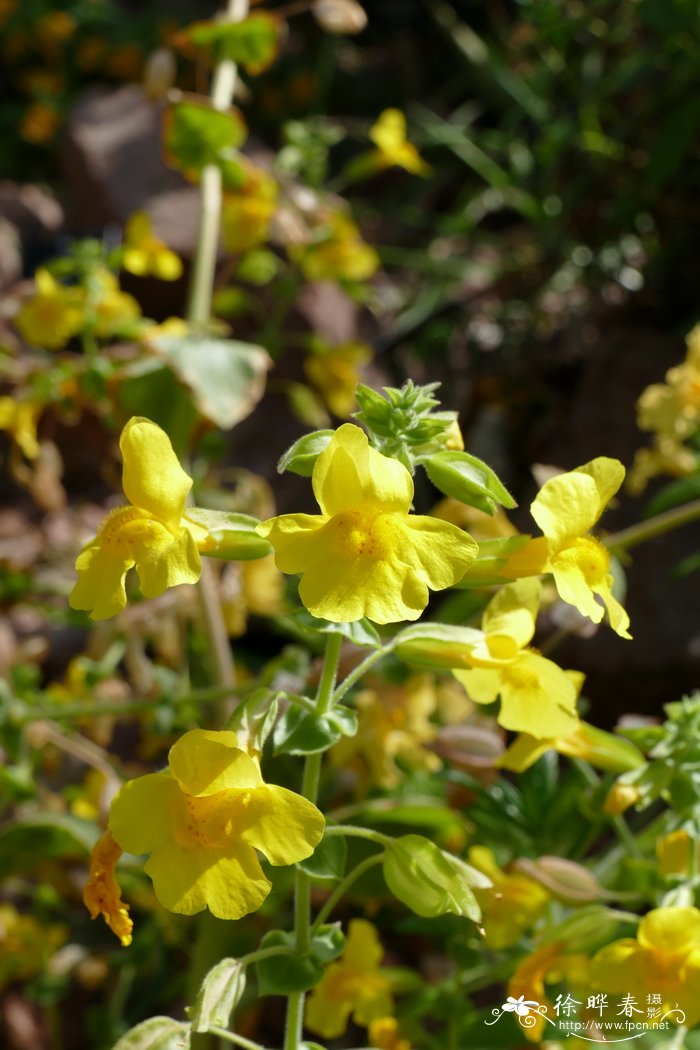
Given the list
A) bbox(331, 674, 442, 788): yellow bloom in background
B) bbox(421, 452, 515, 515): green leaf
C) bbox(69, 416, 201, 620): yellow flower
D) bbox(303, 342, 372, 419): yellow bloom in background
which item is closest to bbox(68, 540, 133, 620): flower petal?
bbox(69, 416, 201, 620): yellow flower

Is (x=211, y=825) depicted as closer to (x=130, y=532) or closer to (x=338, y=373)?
(x=130, y=532)

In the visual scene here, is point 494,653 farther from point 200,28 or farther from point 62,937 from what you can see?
point 200,28

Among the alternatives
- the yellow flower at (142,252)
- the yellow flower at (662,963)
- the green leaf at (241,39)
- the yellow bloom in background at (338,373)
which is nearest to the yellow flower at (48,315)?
the yellow flower at (142,252)

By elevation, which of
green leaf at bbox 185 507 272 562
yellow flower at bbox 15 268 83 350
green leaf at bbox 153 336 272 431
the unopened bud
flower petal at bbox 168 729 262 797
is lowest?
yellow flower at bbox 15 268 83 350

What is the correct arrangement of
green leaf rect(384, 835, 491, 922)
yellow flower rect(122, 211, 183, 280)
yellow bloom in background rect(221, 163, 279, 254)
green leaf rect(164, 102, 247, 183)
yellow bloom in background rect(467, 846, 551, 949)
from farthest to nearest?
yellow bloom in background rect(221, 163, 279, 254)
yellow flower rect(122, 211, 183, 280)
green leaf rect(164, 102, 247, 183)
yellow bloom in background rect(467, 846, 551, 949)
green leaf rect(384, 835, 491, 922)

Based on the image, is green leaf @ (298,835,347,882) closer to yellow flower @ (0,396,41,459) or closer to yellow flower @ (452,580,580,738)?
yellow flower @ (452,580,580,738)

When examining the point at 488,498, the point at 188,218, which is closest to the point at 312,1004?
the point at 488,498
